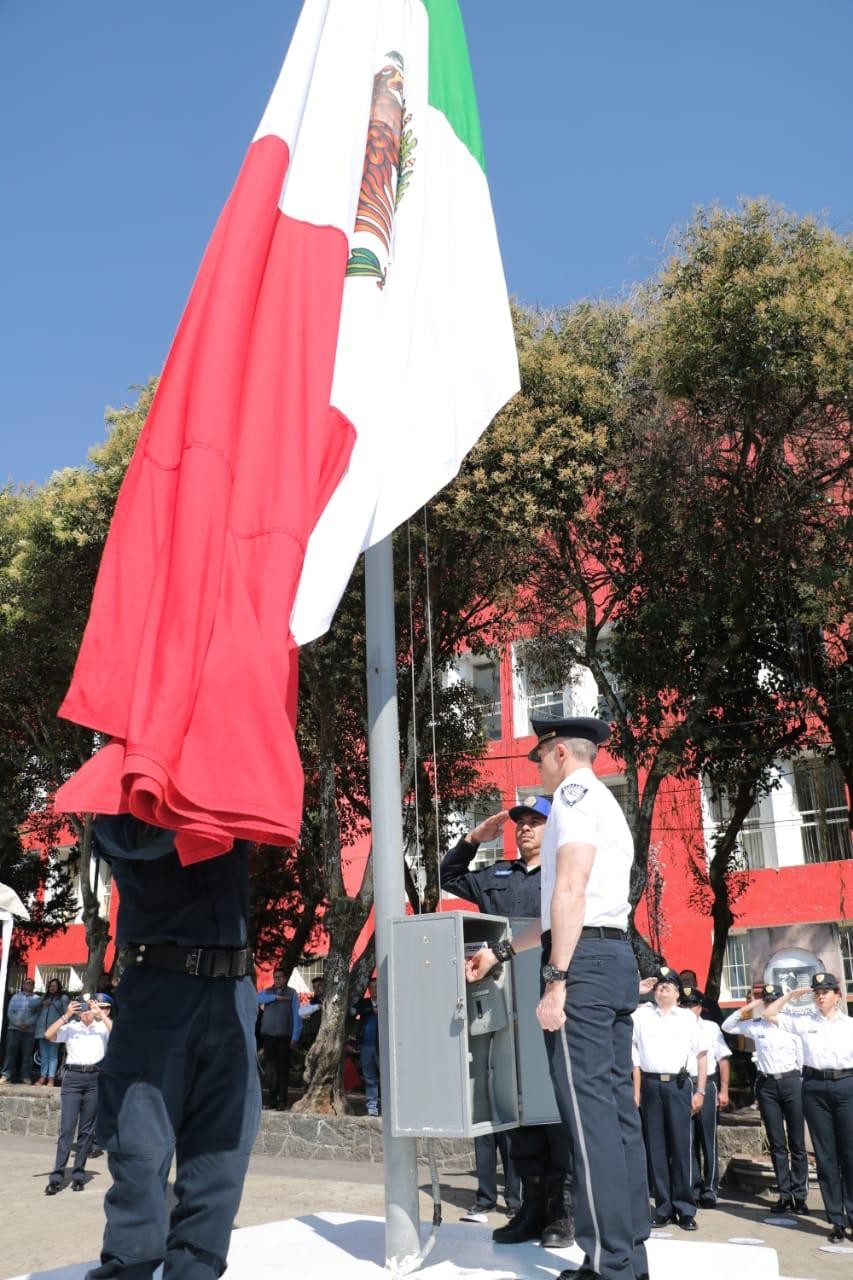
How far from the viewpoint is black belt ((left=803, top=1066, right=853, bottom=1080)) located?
8.98 metres

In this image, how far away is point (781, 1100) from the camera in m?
10.1

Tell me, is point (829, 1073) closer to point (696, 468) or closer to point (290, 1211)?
point (290, 1211)

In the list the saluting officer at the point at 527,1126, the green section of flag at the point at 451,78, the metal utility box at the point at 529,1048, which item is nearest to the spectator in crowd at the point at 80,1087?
the saluting officer at the point at 527,1126

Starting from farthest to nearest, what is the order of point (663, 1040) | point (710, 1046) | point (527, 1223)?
point (710, 1046) → point (663, 1040) → point (527, 1223)

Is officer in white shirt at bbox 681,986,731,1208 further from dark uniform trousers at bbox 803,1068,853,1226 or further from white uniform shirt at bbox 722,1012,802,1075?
dark uniform trousers at bbox 803,1068,853,1226

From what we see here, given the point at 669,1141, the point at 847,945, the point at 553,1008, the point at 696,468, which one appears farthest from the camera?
the point at 847,945

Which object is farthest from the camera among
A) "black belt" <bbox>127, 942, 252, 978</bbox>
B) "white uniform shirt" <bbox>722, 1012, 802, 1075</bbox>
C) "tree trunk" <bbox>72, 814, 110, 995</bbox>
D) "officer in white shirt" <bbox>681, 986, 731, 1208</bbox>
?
"tree trunk" <bbox>72, 814, 110, 995</bbox>

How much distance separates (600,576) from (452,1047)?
10.9 m

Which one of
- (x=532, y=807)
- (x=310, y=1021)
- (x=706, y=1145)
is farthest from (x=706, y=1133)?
(x=310, y=1021)

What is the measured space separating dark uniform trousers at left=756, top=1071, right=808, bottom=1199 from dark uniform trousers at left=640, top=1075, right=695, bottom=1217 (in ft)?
2.80

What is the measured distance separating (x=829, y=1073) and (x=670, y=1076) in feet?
4.28

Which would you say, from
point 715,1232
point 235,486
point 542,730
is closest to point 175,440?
point 235,486

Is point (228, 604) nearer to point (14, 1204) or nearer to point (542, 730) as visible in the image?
point (542, 730)

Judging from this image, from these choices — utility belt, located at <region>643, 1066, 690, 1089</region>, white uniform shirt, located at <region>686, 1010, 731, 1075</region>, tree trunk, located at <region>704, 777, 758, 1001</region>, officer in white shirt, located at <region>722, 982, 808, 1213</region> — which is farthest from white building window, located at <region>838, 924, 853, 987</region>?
utility belt, located at <region>643, 1066, 690, 1089</region>
